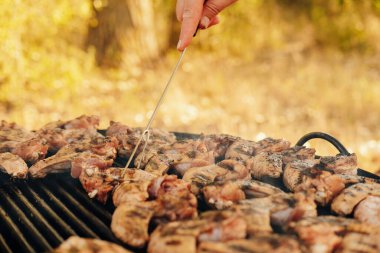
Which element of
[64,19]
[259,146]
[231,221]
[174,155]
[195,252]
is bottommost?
[195,252]

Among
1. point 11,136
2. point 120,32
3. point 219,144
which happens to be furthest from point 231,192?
point 120,32

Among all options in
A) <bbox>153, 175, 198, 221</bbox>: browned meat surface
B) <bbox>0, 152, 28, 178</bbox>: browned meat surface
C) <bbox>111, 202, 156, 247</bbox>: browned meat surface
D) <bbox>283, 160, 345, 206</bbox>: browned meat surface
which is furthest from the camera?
<bbox>0, 152, 28, 178</bbox>: browned meat surface

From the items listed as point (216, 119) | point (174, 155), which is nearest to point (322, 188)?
point (174, 155)

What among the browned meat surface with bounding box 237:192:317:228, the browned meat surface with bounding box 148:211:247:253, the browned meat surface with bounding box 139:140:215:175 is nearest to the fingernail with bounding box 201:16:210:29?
the browned meat surface with bounding box 139:140:215:175

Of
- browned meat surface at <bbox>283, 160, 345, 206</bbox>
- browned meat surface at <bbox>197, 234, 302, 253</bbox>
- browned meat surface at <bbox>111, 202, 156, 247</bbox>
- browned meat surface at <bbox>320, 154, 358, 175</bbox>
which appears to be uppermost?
browned meat surface at <bbox>320, 154, 358, 175</bbox>

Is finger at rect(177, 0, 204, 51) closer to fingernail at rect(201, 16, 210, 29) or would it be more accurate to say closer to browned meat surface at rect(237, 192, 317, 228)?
fingernail at rect(201, 16, 210, 29)

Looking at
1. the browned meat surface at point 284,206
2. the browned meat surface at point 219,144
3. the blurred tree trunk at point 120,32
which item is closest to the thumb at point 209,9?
the browned meat surface at point 219,144

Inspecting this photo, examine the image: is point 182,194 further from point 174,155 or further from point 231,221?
point 174,155
